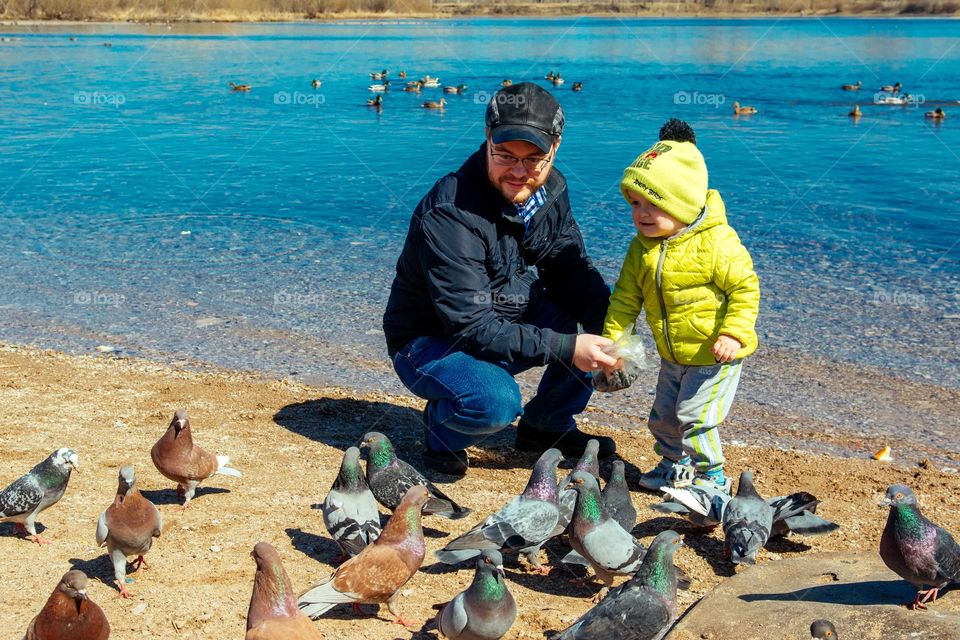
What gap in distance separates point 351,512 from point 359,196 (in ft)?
37.5

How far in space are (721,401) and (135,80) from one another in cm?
2932

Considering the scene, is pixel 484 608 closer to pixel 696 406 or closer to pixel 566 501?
pixel 566 501

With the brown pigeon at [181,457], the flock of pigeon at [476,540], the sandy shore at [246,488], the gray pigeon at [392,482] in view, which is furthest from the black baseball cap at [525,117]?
the brown pigeon at [181,457]

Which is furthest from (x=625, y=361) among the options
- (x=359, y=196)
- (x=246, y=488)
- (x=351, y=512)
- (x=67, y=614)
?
(x=359, y=196)

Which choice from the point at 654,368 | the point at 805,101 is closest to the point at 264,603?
the point at 654,368

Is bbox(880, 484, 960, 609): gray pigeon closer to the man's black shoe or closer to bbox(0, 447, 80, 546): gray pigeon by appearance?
the man's black shoe

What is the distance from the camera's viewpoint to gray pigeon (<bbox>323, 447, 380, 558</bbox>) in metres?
4.65

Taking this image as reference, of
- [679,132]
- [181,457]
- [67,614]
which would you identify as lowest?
[181,457]

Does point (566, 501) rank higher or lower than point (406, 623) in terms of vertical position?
higher

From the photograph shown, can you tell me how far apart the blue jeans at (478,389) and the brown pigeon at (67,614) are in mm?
2390

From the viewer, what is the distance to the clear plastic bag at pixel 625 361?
5328mm

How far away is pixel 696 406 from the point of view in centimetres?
531

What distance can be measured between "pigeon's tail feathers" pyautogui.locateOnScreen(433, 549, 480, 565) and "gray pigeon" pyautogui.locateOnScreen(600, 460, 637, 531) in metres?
0.75

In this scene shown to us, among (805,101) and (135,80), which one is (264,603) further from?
(135,80)
